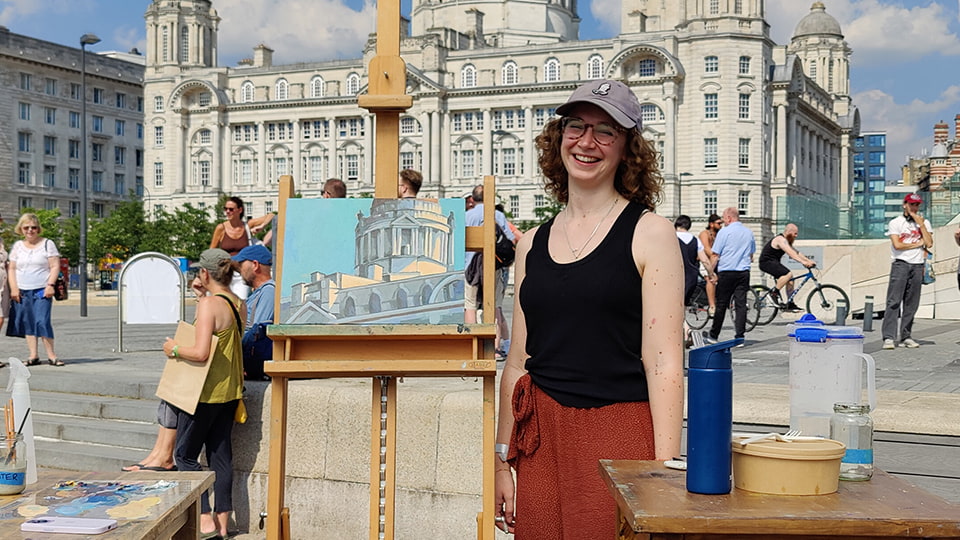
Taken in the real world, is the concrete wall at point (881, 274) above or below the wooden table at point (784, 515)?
above

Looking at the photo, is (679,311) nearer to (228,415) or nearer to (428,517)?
(428,517)

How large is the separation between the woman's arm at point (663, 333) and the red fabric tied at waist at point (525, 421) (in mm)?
344

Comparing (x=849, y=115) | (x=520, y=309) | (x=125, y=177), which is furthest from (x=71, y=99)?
(x=520, y=309)

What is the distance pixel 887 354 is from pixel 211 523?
26.1 ft

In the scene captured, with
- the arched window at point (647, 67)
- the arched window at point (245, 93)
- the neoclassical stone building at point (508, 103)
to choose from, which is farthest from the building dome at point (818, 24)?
the arched window at point (245, 93)

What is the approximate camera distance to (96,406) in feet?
28.2

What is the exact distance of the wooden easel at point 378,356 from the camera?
4.19 meters

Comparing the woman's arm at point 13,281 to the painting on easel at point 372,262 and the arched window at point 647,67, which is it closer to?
the painting on easel at point 372,262

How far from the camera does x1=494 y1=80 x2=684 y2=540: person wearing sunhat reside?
10.0 feet

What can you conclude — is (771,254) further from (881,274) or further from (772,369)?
(881,274)

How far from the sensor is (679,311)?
306 cm

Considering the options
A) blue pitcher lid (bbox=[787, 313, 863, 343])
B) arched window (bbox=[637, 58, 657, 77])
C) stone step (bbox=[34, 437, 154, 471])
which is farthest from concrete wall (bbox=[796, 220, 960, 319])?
arched window (bbox=[637, 58, 657, 77])

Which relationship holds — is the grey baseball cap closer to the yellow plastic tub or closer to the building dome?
the yellow plastic tub

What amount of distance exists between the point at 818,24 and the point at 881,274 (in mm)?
96869
